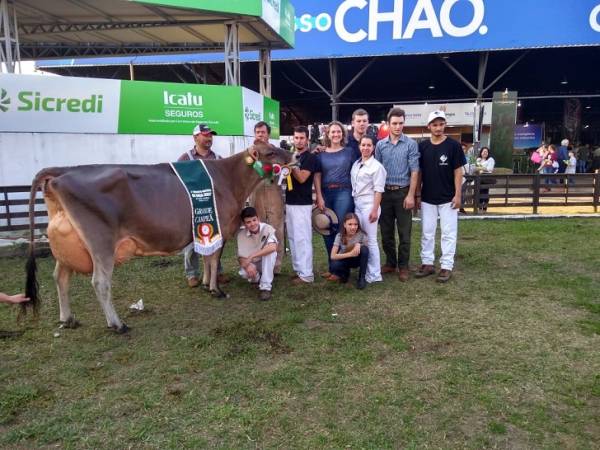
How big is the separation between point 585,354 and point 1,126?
912cm

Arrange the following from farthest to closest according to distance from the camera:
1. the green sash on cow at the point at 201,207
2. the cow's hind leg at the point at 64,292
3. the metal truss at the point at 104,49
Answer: the metal truss at the point at 104,49, the green sash on cow at the point at 201,207, the cow's hind leg at the point at 64,292

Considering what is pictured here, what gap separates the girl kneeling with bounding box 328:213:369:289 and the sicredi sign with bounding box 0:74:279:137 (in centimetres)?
566

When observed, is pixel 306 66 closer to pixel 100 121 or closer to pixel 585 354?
pixel 100 121

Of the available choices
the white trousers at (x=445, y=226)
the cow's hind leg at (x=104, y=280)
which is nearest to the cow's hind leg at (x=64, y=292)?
the cow's hind leg at (x=104, y=280)

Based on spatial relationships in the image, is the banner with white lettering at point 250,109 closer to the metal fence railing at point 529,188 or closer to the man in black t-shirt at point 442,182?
the metal fence railing at point 529,188

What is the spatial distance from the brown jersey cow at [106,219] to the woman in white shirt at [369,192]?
1.59 meters

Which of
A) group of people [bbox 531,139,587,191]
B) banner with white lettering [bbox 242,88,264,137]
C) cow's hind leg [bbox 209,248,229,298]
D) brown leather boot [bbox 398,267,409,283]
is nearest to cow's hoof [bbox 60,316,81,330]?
cow's hind leg [bbox 209,248,229,298]

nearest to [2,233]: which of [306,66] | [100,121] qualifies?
[100,121]

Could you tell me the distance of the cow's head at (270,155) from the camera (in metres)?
5.16

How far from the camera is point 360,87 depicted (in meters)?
25.9

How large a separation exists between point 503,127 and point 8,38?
13.1 m

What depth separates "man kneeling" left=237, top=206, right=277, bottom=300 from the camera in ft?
16.7

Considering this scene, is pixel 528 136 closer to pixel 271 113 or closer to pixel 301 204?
pixel 271 113

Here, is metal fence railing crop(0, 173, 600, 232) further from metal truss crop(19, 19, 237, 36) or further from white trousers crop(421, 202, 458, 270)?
metal truss crop(19, 19, 237, 36)
